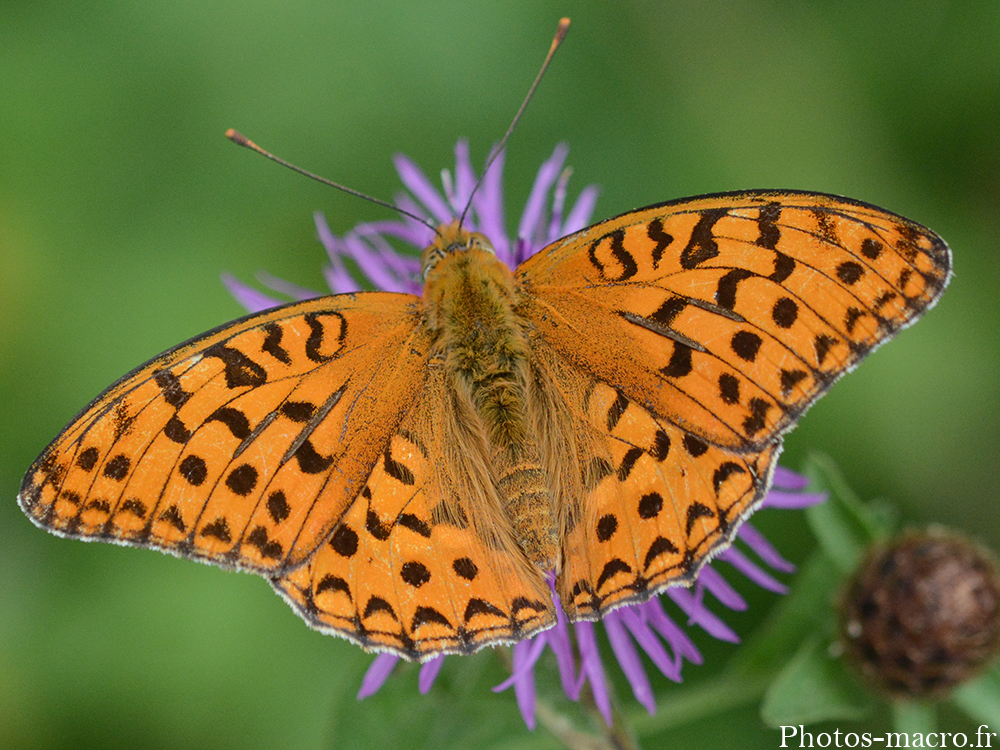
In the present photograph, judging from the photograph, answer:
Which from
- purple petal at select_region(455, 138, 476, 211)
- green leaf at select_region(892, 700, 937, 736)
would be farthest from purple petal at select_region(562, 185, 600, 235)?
green leaf at select_region(892, 700, 937, 736)

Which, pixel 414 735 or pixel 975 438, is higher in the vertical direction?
pixel 975 438

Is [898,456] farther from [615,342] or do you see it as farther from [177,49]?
[177,49]

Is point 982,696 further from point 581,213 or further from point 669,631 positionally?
point 581,213

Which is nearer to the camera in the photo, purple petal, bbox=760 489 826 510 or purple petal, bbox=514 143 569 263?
purple petal, bbox=760 489 826 510

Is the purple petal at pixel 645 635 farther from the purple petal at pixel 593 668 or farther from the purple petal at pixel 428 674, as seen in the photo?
the purple petal at pixel 428 674

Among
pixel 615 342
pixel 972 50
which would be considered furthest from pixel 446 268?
pixel 972 50

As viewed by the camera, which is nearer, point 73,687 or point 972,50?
point 73,687

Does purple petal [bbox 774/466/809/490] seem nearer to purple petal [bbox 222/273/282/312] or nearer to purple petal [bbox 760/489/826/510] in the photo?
purple petal [bbox 760/489/826/510]
